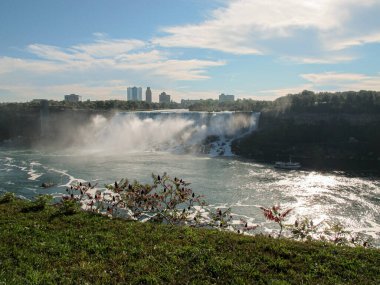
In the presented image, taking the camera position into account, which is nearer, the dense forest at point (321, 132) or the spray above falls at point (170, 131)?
the dense forest at point (321, 132)

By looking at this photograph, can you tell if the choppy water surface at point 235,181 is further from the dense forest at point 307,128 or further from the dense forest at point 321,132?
the dense forest at point 307,128

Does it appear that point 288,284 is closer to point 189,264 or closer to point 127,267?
point 189,264

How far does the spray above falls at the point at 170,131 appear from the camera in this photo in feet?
191

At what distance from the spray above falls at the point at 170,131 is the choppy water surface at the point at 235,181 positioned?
895 cm

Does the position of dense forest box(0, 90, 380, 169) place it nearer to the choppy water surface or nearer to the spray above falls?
the spray above falls

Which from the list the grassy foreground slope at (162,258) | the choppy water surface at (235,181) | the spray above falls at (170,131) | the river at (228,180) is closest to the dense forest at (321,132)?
the spray above falls at (170,131)

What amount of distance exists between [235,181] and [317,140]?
2827cm

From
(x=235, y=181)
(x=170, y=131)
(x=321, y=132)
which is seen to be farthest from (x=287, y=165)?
(x=170, y=131)

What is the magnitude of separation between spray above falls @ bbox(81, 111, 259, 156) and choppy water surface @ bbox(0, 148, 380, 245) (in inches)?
352

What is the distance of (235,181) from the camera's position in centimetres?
3312

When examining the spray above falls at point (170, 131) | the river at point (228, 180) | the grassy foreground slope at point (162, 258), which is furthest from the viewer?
the spray above falls at point (170, 131)

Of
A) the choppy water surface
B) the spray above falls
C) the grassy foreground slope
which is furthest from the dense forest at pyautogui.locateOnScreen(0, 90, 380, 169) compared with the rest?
the grassy foreground slope

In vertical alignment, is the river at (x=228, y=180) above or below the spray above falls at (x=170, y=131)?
below

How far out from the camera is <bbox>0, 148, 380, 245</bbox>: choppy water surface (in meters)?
24.0
